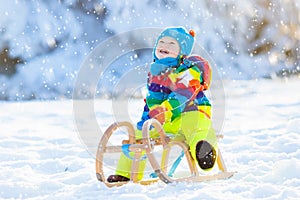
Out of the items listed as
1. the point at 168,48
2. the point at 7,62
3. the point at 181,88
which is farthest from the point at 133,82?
the point at 181,88

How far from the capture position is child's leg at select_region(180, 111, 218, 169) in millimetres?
3760

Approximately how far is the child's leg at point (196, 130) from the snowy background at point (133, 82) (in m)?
0.28

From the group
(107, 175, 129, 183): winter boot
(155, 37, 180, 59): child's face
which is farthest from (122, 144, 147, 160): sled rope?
(155, 37, 180, 59): child's face

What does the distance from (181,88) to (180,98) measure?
0.24 feet

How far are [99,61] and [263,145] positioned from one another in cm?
500

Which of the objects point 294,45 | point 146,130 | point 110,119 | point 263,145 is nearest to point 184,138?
point 146,130

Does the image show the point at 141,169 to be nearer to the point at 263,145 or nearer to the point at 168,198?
the point at 168,198

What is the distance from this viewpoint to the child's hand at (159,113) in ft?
12.3

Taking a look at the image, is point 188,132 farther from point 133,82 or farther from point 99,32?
point 99,32

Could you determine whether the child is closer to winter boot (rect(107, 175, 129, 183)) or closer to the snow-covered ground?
winter boot (rect(107, 175, 129, 183))

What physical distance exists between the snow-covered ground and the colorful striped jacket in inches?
20.7

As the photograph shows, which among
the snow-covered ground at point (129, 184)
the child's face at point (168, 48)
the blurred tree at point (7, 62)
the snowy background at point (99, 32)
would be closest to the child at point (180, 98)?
the child's face at point (168, 48)

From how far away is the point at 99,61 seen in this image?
983 cm

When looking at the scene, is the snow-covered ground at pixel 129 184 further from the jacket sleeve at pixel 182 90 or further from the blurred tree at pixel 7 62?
the blurred tree at pixel 7 62
